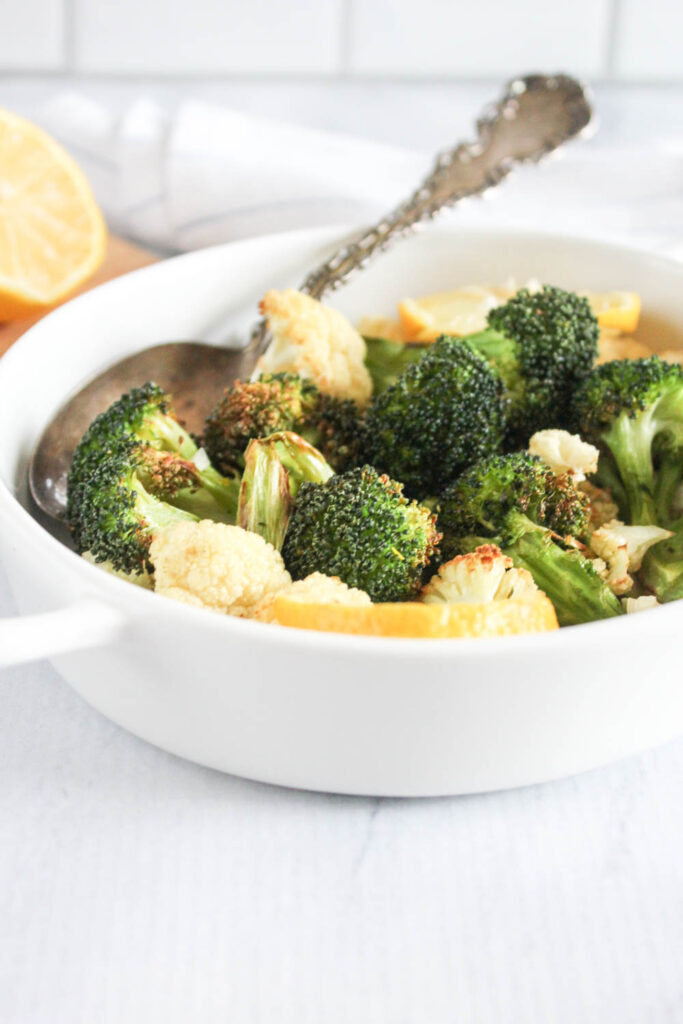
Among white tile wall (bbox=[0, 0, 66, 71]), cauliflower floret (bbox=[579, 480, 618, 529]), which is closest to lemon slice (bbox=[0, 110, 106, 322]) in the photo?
cauliflower floret (bbox=[579, 480, 618, 529])

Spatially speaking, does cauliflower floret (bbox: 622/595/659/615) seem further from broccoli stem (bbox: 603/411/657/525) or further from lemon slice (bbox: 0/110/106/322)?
lemon slice (bbox: 0/110/106/322)

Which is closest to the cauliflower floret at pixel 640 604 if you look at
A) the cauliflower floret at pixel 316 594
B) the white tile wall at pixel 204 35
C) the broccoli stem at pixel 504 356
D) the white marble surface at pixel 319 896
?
the white marble surface at pixel 319 896

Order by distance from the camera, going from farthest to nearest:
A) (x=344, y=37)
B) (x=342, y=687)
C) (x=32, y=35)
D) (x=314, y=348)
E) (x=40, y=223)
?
(x=344, y=37)
(x=32, y=35)
(x=40, y=223)
(x=314, y=348)
(x=342, y=687)

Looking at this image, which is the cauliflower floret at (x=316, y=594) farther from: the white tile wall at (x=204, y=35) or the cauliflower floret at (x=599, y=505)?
the white tile wall at (x=204, y=35)

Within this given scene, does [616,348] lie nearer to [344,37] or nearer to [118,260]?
[118,260]

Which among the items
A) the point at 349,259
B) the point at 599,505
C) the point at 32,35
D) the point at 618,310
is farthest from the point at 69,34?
the point at 599,505

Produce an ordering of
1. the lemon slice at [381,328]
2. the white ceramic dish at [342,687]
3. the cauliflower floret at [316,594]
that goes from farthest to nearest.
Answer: the lemon slice at [381,328]
the cauliflower floret at [316,594]
the white ceramic dish at [342,687]

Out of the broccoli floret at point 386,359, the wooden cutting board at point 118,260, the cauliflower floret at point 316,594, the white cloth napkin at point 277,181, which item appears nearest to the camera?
the cauliflower floret at point 316,594
